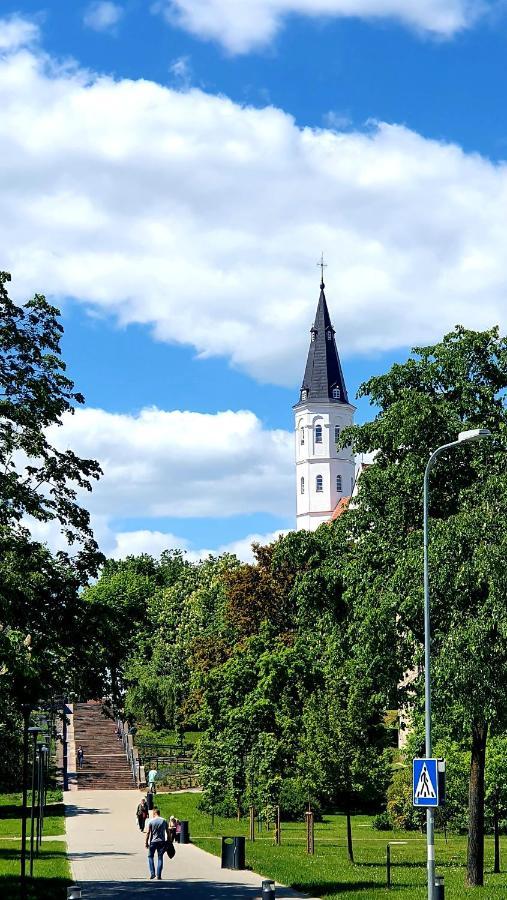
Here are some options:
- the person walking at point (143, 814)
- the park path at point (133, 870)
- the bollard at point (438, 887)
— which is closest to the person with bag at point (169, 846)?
the park path at point (133, 870)

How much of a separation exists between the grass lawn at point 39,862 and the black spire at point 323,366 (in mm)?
95417

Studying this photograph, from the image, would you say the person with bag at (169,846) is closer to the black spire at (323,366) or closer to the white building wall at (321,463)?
the white building wall at (321,463)

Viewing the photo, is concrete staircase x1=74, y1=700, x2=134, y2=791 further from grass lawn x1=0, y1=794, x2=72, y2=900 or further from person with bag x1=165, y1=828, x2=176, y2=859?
person with bag x1=165, y1=828, x2=176, y2=859

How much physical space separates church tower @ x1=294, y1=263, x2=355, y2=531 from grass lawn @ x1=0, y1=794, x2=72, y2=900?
9352cm

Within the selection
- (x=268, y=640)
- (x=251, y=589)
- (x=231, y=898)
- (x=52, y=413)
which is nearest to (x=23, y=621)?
(x=52, y=413)

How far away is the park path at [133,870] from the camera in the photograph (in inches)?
912

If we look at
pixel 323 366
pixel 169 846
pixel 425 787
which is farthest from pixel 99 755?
pixel 323 366

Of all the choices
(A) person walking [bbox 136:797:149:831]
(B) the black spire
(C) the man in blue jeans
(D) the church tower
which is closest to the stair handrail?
(A) person walking [bbox 136:797:149:831]

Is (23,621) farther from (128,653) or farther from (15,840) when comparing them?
(15,840)

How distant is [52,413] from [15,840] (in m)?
17.1

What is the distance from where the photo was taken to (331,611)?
3014 cm

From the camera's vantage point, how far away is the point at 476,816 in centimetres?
2689

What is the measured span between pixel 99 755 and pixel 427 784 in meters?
44.7

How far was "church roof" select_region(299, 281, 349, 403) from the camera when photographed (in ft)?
446
